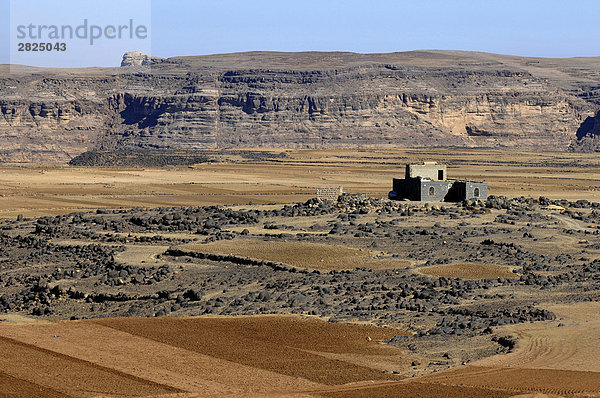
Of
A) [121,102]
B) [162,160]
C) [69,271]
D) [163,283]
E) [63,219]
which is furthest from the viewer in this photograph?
[121,102]

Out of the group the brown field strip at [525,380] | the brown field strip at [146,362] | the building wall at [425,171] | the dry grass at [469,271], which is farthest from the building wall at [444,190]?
the brown field strip at [525,380]

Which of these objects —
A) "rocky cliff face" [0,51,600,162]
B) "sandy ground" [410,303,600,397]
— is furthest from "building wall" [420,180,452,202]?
"rocky cliff face" [0,51,600,162]

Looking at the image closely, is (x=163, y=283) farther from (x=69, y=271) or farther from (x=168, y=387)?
(x=168, y=387)

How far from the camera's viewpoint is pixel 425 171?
164 feet

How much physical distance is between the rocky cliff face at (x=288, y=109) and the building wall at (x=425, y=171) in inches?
4042

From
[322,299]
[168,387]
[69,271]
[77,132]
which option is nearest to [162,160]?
[77,132]

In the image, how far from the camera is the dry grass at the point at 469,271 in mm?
31016

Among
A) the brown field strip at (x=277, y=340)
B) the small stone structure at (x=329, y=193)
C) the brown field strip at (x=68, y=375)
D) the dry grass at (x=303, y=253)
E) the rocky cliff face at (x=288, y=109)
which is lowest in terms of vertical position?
the brown field strip at (x=277, y=340)

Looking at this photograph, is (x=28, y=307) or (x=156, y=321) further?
(x=28, y=307)

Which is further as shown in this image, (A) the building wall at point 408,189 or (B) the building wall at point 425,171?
(B) the building wall at point 425,171

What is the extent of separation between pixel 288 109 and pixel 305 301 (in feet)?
444

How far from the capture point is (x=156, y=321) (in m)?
24.9

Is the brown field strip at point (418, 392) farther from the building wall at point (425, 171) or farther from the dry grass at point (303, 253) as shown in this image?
the building wall at point (425, 171)

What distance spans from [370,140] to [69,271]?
124 meters
